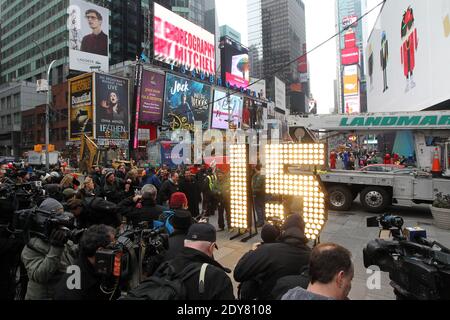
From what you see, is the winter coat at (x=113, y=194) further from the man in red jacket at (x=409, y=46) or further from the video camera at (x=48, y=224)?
the man in red jacket at (x=409, y=46)

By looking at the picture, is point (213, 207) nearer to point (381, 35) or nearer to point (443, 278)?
point (443, 278)

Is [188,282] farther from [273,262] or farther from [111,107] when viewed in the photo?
[111,107]

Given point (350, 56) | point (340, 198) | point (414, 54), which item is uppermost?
point (350, 56)

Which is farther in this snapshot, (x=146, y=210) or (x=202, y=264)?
(x=146, y=210)

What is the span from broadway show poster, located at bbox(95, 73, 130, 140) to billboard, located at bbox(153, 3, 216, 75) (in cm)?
673

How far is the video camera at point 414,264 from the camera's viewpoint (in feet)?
7.16

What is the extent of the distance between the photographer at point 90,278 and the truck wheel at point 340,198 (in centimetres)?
1044

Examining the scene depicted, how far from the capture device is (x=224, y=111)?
166 feet

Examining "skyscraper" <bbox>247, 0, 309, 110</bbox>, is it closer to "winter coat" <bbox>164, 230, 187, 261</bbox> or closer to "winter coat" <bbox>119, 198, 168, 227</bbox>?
"winter coat" <bbox>119, 198, 168, 227</bbox>

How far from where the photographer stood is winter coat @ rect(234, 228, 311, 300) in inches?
118

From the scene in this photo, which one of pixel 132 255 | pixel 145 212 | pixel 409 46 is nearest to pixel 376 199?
pixel 145 212

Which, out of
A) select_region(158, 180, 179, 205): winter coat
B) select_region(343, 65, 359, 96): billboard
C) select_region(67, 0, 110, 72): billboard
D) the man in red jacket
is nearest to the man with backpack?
select_region(158, 180, 179, 205): winter coat

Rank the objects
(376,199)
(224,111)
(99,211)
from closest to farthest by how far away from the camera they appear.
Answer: (99,211) → (376,199) → (224,111)

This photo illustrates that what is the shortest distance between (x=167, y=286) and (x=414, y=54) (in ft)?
73.5
